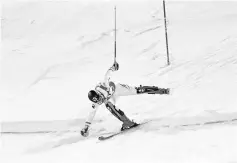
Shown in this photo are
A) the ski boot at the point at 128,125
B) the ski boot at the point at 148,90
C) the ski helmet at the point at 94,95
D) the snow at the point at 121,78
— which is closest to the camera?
the snow at the point at 121,78

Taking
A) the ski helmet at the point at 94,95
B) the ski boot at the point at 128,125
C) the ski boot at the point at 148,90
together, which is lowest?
the ski boot at the point at 128,125

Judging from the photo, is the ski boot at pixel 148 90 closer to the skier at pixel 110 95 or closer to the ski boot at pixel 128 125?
the skier at pixel 110 95

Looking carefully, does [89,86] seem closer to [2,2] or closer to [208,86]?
[208,86]

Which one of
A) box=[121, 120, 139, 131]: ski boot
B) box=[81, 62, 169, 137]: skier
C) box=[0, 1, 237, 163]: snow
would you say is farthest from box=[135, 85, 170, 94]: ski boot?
box=[121, 120, 139, 131]: ski boot

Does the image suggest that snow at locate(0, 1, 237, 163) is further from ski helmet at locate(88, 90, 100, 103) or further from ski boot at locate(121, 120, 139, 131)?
ski helmet at locate(88, 90, 100, 103)

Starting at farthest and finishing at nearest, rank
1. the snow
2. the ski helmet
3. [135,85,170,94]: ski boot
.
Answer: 1. [135,85,170,94]: ski boot
2. the ski helmet
3. the snow

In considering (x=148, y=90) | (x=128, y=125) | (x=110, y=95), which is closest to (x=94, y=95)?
(x=110, y=95)

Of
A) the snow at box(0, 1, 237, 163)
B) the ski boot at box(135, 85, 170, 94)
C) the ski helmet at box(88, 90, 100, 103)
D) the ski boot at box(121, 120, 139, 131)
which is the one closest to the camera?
the snow at box(0, 1, 237, 163)

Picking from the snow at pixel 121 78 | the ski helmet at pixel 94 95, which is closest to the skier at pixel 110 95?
the ski helmet at pixel 94 95
